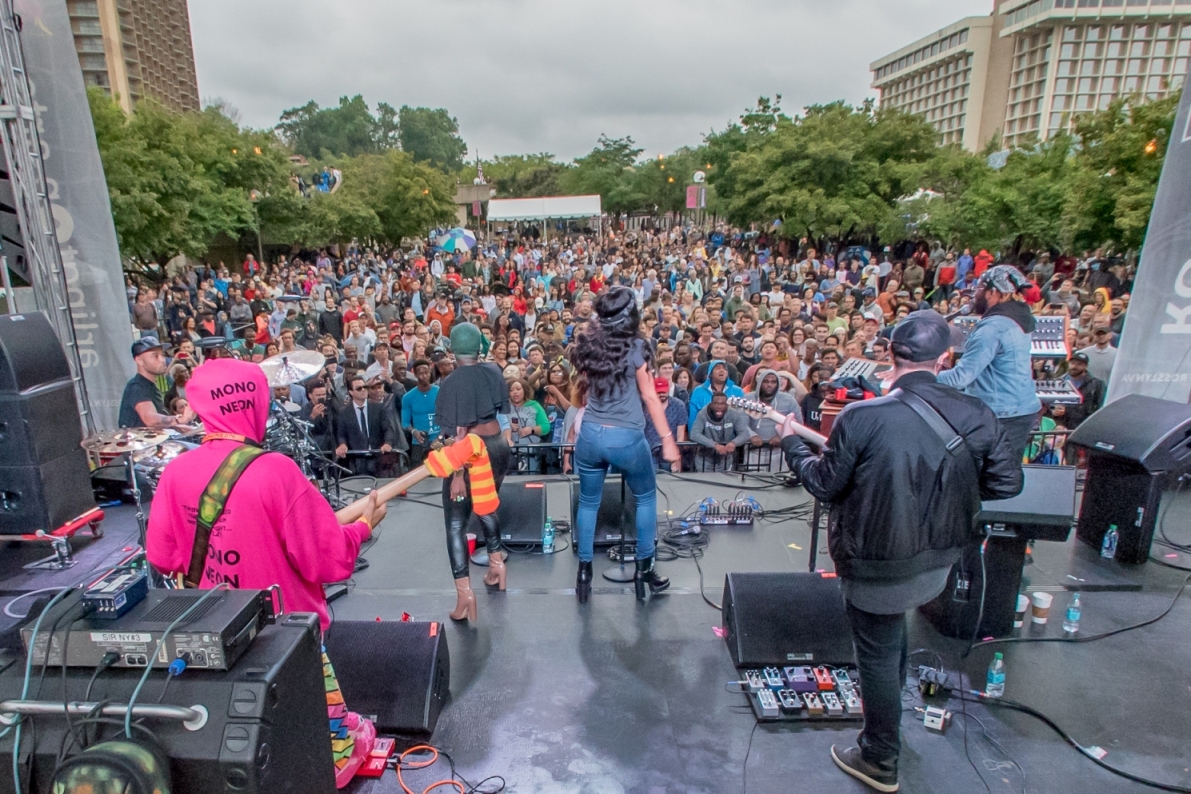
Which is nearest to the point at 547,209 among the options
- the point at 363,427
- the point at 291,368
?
the point at 363,427

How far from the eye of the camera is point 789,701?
3189mm

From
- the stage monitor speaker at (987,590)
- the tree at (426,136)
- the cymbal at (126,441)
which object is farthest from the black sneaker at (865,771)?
the tree at (426,136)

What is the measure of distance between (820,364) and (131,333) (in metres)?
6.84

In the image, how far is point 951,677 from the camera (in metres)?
3.48

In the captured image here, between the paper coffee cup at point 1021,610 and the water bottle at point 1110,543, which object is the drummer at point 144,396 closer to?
the paper coffee cup at point 1021,610

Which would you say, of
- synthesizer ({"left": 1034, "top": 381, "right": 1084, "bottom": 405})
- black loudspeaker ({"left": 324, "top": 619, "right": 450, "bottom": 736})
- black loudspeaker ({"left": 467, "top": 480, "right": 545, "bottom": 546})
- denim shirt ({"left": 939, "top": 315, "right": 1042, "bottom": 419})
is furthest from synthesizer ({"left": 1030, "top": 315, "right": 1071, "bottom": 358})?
black loudspeaker ({"left": 324, "top": 619, "right": 450, "bottom": 736})

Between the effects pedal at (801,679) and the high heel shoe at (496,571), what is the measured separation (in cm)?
184

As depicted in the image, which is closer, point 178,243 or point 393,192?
point 178,243

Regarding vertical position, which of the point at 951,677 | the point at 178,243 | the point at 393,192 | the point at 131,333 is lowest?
the point at 951,677

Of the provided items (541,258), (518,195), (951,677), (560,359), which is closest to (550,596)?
(951,677)

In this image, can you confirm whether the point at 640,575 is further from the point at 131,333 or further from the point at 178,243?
the point at 178,243

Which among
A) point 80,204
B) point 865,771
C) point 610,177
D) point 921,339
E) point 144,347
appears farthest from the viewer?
point 610,177

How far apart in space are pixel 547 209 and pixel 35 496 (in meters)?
25.8

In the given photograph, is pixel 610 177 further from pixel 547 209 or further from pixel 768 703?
pixel 768 703
